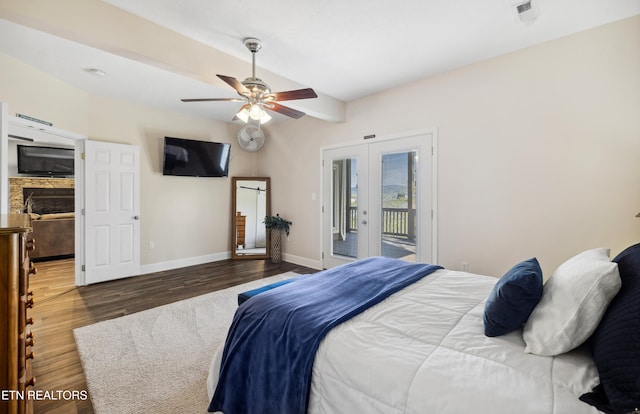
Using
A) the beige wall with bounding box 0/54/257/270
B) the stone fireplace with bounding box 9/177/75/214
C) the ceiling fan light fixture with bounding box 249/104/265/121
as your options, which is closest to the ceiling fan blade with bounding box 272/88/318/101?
the ceiling fan light fixture with bounding box 249/104/265/121

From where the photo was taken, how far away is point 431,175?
3.75 meters

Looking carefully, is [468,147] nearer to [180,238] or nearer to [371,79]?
[371,79]

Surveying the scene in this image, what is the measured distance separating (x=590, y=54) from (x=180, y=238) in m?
5.96

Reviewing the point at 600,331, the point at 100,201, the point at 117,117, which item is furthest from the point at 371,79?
the point at 100,201

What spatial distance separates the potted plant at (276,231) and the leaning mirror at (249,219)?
278 mm

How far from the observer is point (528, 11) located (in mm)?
2346

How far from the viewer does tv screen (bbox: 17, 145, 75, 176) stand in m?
6.37

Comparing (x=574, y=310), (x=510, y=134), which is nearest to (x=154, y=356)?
(x=574, y=310)

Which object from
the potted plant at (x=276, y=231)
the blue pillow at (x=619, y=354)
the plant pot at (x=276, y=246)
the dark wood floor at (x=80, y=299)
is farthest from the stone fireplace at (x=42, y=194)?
the blue pillow at (x=619, y=354)

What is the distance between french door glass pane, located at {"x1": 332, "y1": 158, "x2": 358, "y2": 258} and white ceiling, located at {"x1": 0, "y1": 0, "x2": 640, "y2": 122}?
1317mm

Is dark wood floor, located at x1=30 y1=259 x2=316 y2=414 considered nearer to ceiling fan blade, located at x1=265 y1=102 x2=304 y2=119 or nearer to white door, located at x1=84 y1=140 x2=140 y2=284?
white door, located at x1=84 y1=140 x2=140 y2=284

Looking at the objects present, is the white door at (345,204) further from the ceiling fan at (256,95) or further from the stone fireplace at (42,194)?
the stone fireplace at (42,194)

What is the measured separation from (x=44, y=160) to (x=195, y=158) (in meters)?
4.17

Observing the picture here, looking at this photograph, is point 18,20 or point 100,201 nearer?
point 18,20
